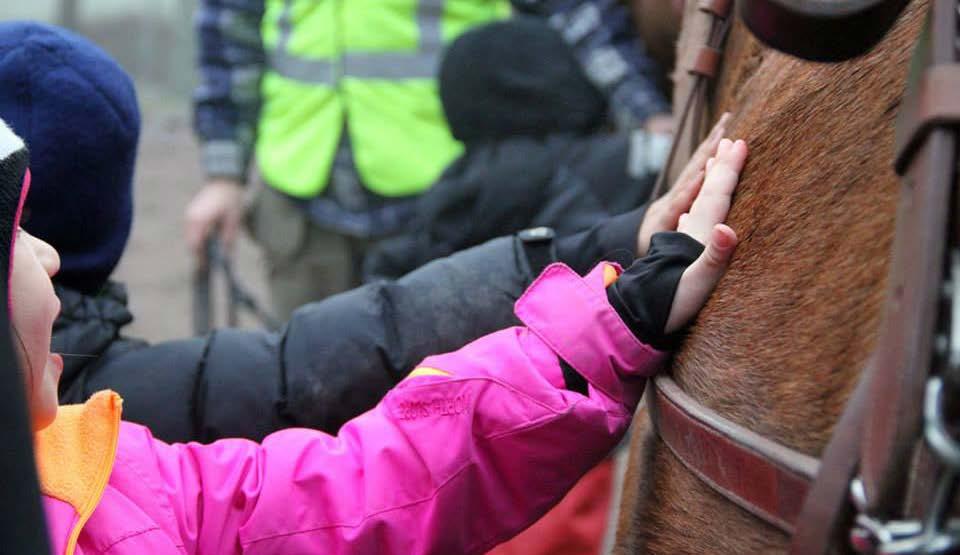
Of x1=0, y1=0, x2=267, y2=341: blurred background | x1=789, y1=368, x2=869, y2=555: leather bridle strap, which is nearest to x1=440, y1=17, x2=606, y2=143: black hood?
x1=789, y1=368, x2=869, y2=555: leather bridle strap

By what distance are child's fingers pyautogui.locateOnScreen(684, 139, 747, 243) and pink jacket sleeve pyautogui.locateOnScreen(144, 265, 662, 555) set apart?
0.11 metres

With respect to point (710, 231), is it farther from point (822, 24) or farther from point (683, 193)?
point (822, 24)

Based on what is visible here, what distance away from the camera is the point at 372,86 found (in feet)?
9.86

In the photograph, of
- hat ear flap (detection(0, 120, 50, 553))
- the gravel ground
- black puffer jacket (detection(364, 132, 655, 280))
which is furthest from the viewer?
the gravel ground

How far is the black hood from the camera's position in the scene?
277cm

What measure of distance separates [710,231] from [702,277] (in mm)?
89

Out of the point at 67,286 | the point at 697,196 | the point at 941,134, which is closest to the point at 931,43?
the point at 941,134

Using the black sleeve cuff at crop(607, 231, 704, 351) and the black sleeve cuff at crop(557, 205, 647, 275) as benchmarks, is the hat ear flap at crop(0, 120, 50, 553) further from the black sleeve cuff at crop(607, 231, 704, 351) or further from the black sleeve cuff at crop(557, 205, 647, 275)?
the black sleeve cuff at crop(557, 205, 647, 275)

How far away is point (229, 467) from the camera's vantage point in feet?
4.13

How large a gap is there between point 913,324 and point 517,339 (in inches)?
21.4

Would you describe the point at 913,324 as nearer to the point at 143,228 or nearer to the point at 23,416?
the point at 23,416

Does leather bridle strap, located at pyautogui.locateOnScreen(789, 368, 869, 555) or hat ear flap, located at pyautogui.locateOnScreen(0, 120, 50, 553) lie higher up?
hat ear flap, located at pyautogui.locateOnScreen(0, 120, 50, 553)

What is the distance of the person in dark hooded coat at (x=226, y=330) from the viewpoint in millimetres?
1475

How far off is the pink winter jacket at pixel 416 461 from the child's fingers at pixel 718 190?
0.10 metres
